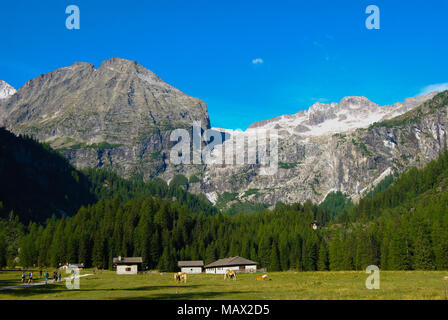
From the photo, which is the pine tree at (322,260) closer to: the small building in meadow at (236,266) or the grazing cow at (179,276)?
the small building in meadow at (236,266)

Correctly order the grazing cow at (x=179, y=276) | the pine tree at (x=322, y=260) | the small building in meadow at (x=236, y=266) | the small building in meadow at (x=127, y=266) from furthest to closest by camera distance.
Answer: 1. the pine tree at (x=322, y=260)
2. the small building in meadow at (x=236, y=266)
3. the small building in meadow at (x=127, y=266)
4. the grazing cow at (x=179, y=276)

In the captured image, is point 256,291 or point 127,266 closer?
point 256,291

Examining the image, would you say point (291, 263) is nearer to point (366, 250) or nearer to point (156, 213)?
point (366, 250)

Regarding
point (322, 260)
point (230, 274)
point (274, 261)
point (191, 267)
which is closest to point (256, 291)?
point (230, 274)

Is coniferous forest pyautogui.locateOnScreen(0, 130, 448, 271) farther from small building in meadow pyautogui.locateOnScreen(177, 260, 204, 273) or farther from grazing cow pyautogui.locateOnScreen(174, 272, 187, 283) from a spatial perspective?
grazing cow pyautogui.locateOnScreen(174, 272, 187, 283)

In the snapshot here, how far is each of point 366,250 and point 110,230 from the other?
93.9m

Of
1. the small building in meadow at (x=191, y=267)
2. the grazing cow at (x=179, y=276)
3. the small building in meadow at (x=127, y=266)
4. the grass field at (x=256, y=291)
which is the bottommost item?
the small building in meadow at (x=191, y=267)

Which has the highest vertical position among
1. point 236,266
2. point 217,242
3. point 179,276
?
point 217,242

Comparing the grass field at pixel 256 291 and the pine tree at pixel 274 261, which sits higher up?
the grass field at pixel 256 291

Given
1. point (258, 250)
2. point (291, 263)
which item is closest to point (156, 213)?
point (258, 250)

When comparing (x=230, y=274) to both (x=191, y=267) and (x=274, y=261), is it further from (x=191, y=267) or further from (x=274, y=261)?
(x=274, y=261)

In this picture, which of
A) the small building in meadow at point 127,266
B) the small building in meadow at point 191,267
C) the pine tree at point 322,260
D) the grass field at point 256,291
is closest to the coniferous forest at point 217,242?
the pine tree at point 322,260

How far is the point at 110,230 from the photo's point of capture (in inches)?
6363

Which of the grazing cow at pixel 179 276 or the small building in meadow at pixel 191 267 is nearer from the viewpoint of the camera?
the grazing cow at pixel 179 276
